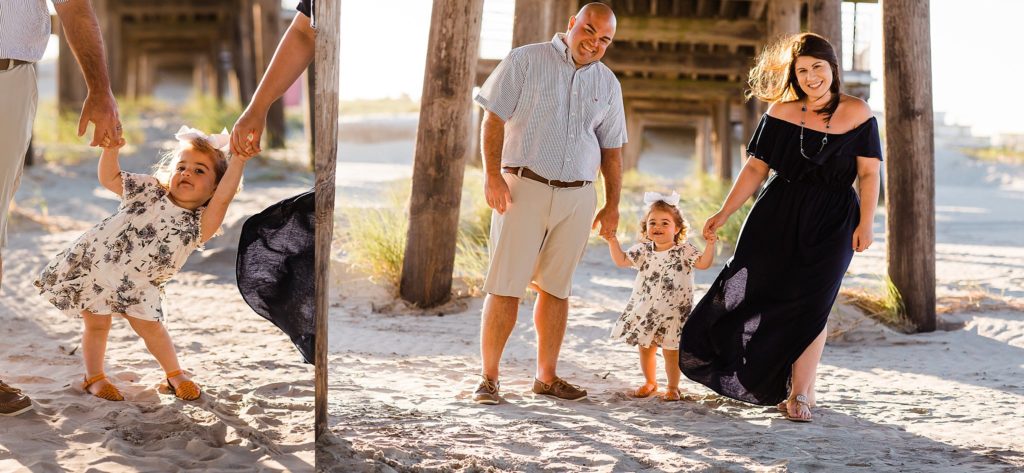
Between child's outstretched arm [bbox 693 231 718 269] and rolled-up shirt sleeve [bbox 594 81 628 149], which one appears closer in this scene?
child's outstretched arm [bbox 693 231 718 269]

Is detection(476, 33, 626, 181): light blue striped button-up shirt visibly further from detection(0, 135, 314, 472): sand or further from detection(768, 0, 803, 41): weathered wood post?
detection(768, 0, 803, 41): weathered wood post

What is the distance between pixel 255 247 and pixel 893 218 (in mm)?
4162

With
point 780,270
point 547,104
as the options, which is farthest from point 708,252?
point 547,104

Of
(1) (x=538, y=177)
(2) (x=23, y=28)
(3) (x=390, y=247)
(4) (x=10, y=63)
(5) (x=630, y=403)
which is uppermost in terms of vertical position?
(2) (x=23, y=28)

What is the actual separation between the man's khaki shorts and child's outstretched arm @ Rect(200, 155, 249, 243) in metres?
1.12

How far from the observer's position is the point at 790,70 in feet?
14.5

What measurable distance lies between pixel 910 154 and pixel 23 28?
4.90 metres

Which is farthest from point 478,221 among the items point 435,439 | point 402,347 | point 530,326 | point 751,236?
point 435,439

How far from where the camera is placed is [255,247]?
4.07 meters

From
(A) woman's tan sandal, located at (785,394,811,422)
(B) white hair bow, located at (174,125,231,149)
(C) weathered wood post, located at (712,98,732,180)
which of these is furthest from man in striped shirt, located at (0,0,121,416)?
(C) weathered wood post, located at (712,98,732,180)

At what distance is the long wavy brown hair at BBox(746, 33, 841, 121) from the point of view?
4344mm

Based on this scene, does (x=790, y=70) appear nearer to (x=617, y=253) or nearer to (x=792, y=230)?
(x=792, y=230)

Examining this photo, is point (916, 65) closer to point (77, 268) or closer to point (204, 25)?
point (77, 268)

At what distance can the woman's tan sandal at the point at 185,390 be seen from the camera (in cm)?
420
